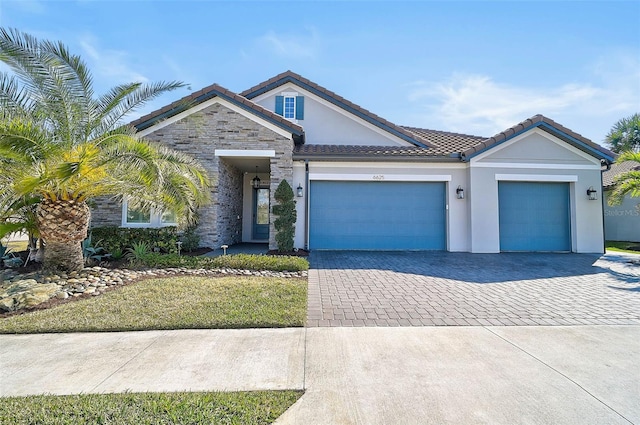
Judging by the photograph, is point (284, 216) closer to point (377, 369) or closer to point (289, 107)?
point (289, 107)

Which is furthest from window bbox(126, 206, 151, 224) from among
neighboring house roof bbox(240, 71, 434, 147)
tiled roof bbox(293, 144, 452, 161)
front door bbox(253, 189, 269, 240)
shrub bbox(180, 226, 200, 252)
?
neighboring house roof bbox(240, 71, 434, 147)

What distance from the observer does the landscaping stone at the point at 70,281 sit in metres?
5.49

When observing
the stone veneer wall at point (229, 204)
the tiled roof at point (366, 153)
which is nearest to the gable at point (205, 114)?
the tiled roof at point (366, 153)

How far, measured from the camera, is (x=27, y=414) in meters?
Answer: 2.57

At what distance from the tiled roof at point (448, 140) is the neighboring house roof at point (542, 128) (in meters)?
0.81

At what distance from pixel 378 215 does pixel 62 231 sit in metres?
10.1

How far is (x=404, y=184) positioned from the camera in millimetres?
12266

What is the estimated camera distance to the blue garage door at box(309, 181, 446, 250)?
1212 cm

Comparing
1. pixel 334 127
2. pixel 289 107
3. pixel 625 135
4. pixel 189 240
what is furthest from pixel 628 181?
pixel 189 240

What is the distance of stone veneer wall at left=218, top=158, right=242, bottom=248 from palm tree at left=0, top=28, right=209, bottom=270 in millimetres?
3493

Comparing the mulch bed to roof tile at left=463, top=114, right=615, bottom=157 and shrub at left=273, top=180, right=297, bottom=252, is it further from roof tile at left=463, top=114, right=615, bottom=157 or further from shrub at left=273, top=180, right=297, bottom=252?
roof tile at left=463, top=114, right=615, bottom=157

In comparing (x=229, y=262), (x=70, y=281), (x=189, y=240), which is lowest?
(x=70, y=281)

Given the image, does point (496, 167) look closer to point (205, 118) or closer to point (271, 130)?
point (271, 130)

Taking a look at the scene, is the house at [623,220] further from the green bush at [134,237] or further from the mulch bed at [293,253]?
the green bush at [134,237]
